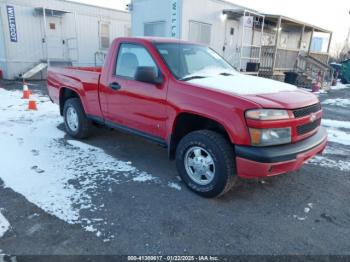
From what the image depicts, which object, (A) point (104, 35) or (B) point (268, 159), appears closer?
(B) point (268, 159)

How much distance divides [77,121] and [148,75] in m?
2.35

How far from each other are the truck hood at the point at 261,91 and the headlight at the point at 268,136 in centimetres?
25

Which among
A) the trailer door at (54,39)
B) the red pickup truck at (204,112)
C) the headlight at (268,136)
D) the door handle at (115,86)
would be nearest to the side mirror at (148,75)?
the red pickup truck at (204,112)

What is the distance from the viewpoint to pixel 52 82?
579cm

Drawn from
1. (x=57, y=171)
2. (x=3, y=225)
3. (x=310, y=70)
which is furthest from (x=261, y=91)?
(x=310, y=70)

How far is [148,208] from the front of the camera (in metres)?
3.09

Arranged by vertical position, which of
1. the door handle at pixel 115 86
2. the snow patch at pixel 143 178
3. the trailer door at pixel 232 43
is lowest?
the snow patch at pixel 143 178

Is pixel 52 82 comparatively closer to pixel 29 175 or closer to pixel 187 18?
pixel 29 175

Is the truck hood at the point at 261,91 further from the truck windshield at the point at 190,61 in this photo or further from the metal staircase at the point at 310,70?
the metal staircase at the point at 310,70

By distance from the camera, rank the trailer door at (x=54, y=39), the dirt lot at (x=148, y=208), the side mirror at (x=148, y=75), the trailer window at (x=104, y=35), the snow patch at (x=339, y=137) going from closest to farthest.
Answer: the dirt lot at (x=148, y=208)
the side mirror at (x=148, y=75)
the snow patch at (x=339, y=137)
the trailer door at (x=54, y=39)
the trailer window at (x=104, y=35)

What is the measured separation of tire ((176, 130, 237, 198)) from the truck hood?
55cm

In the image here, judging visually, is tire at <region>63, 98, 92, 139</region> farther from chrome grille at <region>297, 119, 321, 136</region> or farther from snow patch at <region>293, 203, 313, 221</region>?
snow patch at <region>293, 203, 313, 221</region>

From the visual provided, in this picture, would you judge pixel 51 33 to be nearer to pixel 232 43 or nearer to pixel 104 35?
pixel 104 35

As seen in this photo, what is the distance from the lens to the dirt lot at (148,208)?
2533 millimetres
